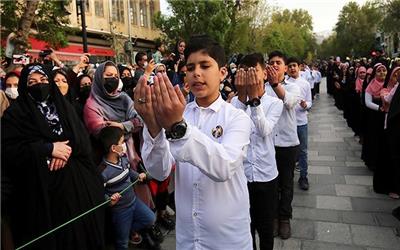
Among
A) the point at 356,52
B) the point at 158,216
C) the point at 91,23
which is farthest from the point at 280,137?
the point at 356,52

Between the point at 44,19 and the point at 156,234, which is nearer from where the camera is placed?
the point at 156,234

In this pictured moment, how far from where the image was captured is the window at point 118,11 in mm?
30202

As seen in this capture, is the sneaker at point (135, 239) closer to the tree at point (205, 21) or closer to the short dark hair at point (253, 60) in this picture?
the short dark hair at point (253, 60)

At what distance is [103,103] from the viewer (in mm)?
4113

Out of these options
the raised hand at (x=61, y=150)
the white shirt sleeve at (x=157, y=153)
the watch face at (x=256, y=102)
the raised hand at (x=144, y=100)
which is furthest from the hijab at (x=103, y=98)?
the raised hand at (x=144, y=100)

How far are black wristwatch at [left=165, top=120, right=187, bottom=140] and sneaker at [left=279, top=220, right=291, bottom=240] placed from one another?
10.1 ft

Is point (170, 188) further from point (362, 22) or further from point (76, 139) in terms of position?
point (362, 22)

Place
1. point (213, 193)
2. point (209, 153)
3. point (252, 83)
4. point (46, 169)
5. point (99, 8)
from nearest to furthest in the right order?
point (209, 153) < point (213, 193) < point (252, 83) < point (46, 169) < point (99, 8)

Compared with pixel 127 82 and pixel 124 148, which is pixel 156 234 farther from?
pixel 127 82

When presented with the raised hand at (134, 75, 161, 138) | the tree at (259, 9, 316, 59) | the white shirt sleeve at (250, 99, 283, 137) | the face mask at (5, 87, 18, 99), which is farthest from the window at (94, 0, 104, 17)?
the raised hand at (134, 75, 161, 138)

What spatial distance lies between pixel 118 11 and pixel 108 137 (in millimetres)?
29486

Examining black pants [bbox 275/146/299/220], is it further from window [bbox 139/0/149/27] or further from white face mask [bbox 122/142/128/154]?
window [bbox 139/0/149/27]

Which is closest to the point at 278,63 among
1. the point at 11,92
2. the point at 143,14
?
the point at 11,92

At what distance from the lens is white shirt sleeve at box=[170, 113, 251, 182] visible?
172 centimetres
